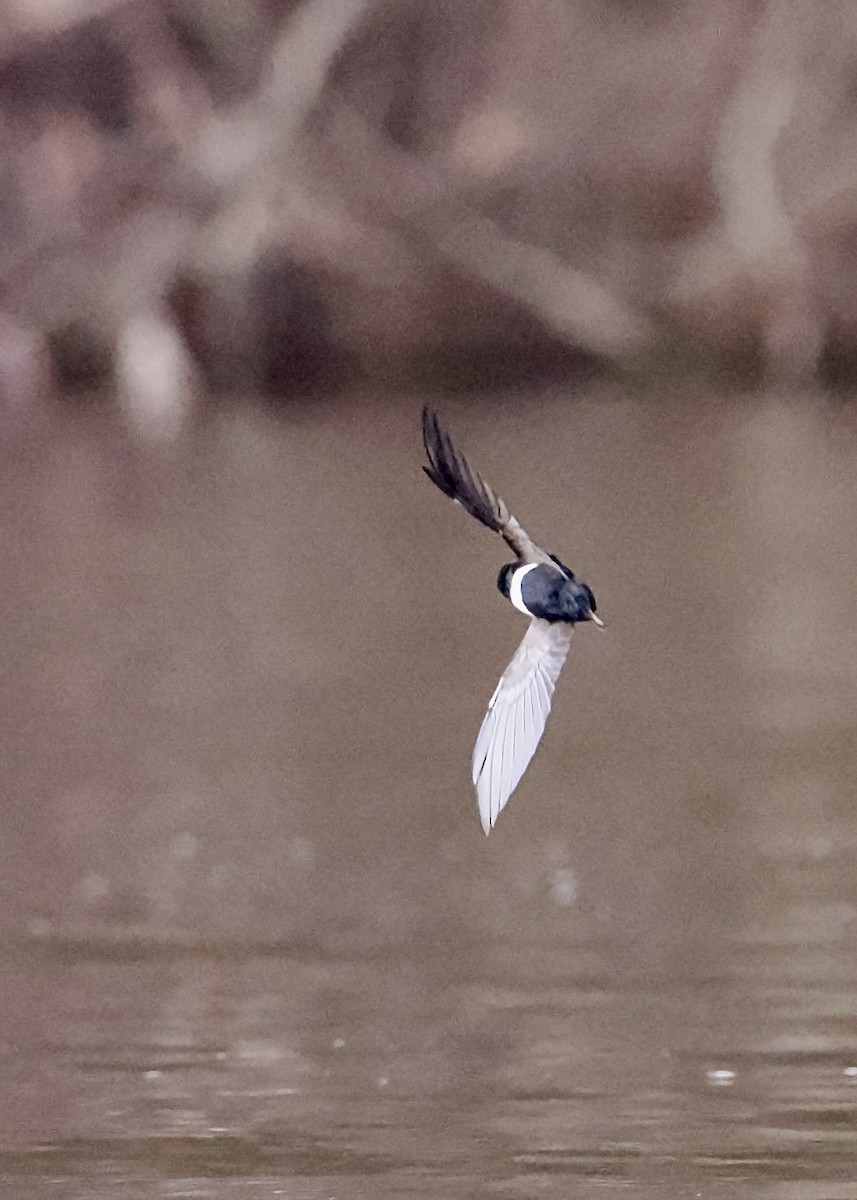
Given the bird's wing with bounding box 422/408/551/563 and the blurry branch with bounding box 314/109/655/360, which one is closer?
the bird's wing with bounding box 422/408/551/563

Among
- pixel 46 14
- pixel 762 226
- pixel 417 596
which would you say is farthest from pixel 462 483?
pixel 46 14

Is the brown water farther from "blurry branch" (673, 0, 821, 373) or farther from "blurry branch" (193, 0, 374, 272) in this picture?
"blurry branch" (193, 0, 374, 272)

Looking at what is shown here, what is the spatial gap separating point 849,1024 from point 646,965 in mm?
513

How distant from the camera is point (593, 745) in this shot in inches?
276

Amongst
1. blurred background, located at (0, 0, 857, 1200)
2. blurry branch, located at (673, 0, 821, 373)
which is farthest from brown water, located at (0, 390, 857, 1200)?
blurry branch, located at (673, 0, 821, 373)

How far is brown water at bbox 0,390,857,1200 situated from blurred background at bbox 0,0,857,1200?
16mm

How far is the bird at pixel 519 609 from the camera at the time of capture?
3.09 m

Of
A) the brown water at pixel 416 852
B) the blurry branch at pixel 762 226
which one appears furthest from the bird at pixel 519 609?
the blurry branch at pixel 762 226

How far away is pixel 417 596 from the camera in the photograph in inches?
357

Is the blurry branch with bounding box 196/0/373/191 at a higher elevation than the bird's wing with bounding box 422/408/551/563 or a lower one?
higher

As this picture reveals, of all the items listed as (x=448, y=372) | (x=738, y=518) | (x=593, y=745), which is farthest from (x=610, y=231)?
(x=593, y=745)

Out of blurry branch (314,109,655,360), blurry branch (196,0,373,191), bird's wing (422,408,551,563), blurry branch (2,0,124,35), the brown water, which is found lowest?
bird's wing (422,408,551,563)

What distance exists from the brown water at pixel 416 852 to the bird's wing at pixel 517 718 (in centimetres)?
82

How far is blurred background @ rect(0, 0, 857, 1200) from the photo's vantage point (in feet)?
14.4
